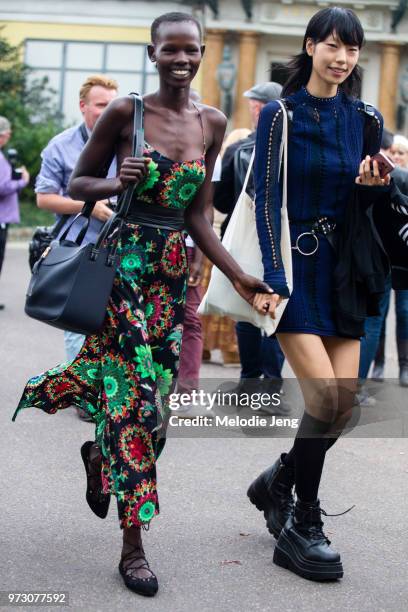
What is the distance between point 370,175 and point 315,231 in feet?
0.98

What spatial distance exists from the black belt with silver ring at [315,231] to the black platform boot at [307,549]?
37.7 inches

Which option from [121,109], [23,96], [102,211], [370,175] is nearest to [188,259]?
[121,109]

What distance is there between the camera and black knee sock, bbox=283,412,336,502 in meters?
4.68

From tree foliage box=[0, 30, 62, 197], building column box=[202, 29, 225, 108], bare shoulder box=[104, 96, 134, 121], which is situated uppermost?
bare shoulder box=[104, 96, 134, 121]

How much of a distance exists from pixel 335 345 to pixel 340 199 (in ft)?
1.81

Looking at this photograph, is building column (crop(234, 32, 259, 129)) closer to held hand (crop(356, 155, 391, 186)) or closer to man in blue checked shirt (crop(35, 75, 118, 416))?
man in blue checked shirt (crop(35, 75, 118, 416))

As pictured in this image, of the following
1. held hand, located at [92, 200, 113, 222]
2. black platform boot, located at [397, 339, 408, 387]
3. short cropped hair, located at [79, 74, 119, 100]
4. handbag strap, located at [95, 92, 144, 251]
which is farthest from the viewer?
black platform boot, located at [397, 339, 408, 387]

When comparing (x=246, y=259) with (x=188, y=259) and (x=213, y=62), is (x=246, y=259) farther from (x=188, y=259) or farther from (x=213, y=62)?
(x=213, y=62)

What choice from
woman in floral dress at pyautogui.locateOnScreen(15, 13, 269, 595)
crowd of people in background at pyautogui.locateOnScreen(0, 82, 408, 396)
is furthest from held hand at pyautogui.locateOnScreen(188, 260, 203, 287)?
woman in floral dress at pyautogui.locateOnScreen(15, 13, 269, 595)

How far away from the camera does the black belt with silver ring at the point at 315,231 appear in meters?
4.67

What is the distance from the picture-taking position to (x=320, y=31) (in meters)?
4.61

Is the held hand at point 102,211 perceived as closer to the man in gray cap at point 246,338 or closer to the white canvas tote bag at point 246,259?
the man in gray cap at point 246,338

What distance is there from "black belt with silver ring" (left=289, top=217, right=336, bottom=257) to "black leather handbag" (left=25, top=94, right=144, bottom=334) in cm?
69

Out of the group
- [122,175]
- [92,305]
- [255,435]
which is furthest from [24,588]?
[255,435]
